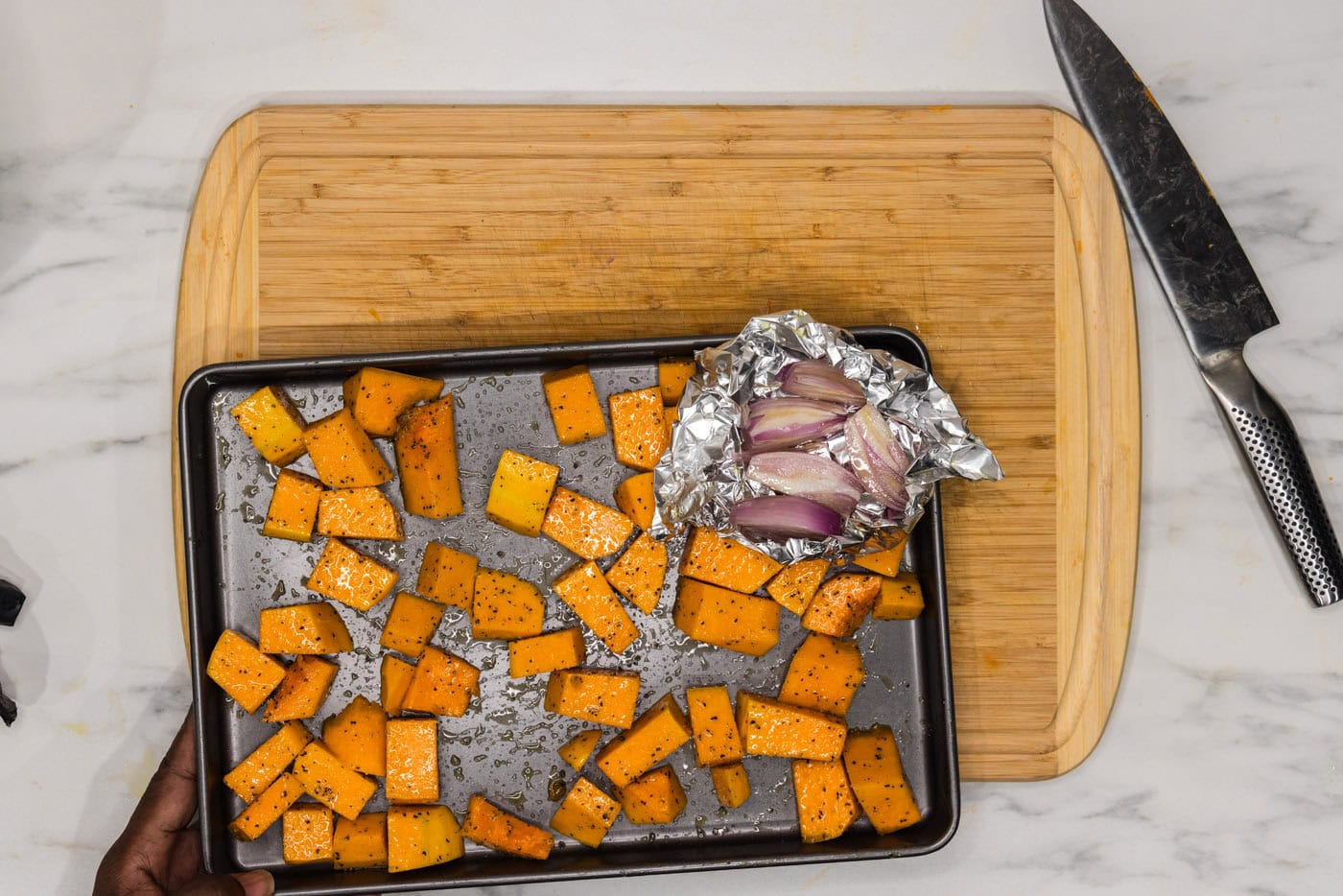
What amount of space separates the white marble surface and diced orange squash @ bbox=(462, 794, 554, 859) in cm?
38

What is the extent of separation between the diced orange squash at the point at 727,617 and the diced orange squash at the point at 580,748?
13.7 inches

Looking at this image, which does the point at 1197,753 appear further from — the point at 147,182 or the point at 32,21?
the point at 32,21

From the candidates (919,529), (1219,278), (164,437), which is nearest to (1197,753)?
(919,529)

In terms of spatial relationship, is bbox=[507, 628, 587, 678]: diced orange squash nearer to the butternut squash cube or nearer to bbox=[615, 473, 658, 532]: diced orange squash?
the butternut squash cube

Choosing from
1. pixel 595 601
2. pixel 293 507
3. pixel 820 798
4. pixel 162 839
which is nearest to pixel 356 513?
pixel 293 507

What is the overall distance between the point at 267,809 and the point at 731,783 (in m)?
1.13

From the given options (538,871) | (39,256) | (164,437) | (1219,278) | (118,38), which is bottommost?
(538,871)

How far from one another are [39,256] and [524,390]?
4.62 ft

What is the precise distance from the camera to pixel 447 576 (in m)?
2.19

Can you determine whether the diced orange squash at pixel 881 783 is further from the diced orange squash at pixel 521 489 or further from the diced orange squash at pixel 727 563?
the diced orange squash at pixel 521 489

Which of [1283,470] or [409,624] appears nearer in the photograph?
[409,624]

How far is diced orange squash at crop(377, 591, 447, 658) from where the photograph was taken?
2215 mm

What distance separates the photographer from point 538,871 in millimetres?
2207

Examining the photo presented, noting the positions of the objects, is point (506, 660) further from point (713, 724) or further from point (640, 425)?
point (640, 425)
